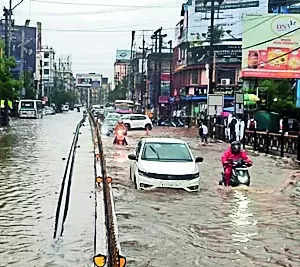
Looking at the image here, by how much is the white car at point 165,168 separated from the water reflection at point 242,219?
3.88 ft

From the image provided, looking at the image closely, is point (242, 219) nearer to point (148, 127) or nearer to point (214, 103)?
point (214, 103)

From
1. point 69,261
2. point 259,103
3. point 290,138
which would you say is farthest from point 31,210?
point 259,103

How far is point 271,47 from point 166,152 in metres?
27.0

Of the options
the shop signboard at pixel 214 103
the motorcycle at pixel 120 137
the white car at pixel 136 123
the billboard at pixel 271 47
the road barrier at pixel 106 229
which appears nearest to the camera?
the road barrier at pixel 106 229

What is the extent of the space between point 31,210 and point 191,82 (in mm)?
72427

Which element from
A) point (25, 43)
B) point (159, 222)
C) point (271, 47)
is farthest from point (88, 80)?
point (159, 222)

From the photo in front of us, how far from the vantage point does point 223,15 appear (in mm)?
74125

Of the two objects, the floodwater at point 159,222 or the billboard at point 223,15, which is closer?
the floodwater at point 159,222

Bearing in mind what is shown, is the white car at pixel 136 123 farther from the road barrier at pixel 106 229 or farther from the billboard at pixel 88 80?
the billboard at pixel 88 80

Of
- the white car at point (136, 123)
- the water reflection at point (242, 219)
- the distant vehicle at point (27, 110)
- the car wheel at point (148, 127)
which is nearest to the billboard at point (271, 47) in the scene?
the car wheel at point (148, 127)

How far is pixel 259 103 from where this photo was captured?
5206 cm

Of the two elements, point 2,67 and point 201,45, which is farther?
point 201,45

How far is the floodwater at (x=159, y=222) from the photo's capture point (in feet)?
A: 32.5

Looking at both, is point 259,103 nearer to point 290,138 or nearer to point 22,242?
point 290,138
